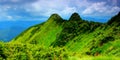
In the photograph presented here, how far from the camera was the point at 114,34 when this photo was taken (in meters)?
114

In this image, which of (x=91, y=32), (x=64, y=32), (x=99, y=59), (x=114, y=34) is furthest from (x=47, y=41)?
(x=99, y=59)

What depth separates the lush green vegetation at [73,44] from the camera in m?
42.2

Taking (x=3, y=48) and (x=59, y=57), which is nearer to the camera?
(x=3, y=48)

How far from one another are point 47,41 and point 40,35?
16.3m

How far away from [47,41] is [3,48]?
467 ft

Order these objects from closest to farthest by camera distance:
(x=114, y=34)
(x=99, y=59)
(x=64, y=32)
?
(x=99, y=59) < (x=114, y=34) < (x=64, y=32)

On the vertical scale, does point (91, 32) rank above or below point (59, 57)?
above

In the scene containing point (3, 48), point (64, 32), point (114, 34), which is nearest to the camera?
point (3, 48)

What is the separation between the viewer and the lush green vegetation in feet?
139

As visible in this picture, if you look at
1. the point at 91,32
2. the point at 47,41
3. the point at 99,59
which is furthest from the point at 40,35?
the point at 99,59

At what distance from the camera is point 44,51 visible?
43812 mm

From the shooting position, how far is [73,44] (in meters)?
140

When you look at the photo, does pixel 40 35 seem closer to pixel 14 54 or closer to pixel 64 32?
pixel 64 32

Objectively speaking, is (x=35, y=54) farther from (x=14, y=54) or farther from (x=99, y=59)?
(x=99, y=59)
